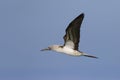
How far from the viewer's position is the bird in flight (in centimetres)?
3158

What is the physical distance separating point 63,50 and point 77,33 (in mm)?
1742

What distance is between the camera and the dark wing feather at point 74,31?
103 feet

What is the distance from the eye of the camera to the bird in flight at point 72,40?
3158 centimetres

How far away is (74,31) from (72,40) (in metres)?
1.31

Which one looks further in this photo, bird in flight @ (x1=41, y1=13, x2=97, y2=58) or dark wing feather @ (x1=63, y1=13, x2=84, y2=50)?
bird in flight @ (x1=41, y1=13, x2=97, y2=58)

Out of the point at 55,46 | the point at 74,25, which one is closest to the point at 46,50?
the point at 55,46

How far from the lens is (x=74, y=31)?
3216cm

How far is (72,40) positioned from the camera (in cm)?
3325

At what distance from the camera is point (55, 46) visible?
32844mm

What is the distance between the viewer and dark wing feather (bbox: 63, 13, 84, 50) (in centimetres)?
3135

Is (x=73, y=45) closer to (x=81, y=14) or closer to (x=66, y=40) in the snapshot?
(x=66, y=40)

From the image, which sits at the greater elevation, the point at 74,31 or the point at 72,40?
the point at 74,31

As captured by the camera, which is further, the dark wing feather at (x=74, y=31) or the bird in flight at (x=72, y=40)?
the bird in flight at (x=72, y=40)

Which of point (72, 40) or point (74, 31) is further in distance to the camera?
point (72, 40)
